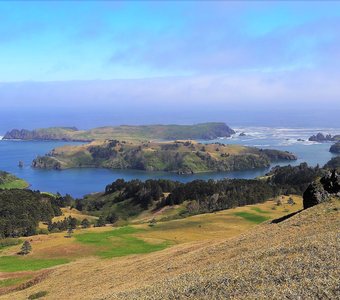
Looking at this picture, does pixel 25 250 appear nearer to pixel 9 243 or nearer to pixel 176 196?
pixel 9 243

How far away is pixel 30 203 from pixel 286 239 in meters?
106

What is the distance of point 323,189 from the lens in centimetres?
4312

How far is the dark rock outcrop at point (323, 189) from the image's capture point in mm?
42250

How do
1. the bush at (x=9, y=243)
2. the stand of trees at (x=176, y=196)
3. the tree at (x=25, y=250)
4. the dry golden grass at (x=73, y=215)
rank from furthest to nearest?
the stand of trees at (x=176, y=196) < the dry golden grass at (x=73, y=215) < the bush at (x=9, y=243) < the tree at (x=25, y=250)

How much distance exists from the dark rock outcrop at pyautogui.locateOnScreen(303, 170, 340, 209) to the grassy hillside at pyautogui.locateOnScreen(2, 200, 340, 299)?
127 inches

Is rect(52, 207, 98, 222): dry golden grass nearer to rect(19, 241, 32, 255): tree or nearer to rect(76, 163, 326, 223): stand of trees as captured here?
rect(76, 163, 326, 223): stand of trees

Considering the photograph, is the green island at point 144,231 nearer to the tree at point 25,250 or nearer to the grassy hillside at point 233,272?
the grassy hillside at point 233,272

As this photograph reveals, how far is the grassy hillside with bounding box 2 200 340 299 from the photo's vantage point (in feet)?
69.4

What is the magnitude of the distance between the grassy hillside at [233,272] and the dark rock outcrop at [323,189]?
10.6 ft

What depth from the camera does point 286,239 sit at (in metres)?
31.9

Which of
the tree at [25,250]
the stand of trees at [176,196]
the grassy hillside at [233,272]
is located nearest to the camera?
the grassy hillside at [233,272]

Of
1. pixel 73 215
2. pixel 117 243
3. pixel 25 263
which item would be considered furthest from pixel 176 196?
pixel 25 263

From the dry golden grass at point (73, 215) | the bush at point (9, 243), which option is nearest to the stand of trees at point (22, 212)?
the dry golden grass at point (73, 215)

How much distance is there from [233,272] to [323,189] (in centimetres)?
2209
